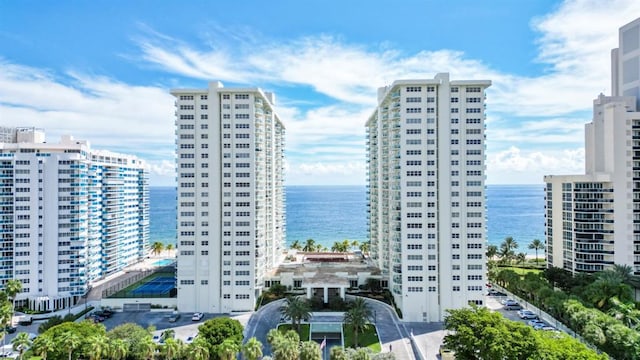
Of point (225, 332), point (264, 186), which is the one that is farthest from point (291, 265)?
point (225, 332)

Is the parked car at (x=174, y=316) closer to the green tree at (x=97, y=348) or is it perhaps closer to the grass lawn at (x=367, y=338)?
the green tree at (x=97, y=348)

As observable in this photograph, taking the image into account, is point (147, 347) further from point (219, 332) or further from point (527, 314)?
point (527, 314)

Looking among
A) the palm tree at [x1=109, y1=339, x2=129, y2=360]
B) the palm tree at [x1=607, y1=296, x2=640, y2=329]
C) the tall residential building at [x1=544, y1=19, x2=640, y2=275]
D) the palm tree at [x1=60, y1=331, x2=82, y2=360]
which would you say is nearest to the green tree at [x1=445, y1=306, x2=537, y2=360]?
the palm tree at [x1=607, y1=296, x2=640, y2=329]

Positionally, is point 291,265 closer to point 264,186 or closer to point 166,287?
point 264,186

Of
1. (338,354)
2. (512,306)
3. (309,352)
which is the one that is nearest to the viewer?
(338,354)

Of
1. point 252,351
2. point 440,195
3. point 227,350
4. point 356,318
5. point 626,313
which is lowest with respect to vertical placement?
point 227,350

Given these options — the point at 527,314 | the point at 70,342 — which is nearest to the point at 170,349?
the point at 70,342

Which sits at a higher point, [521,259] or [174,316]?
[521,259]
